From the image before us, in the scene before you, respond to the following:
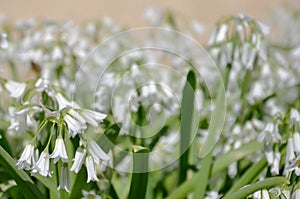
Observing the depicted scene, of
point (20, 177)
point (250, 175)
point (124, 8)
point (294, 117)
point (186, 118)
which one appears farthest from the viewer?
point (124, 8)

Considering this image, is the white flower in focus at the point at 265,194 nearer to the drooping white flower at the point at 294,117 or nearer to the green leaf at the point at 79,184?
the drooping white flower at the point at 294,117

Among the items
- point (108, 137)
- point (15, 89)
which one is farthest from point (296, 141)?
point (15, 89)

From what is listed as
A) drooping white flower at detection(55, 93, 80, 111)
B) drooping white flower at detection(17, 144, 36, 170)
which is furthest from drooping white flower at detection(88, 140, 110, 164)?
drooping white flower at detection(55, 93, 80, 111)

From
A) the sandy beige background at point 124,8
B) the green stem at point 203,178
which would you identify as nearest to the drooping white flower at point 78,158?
the green stem at point 203,178

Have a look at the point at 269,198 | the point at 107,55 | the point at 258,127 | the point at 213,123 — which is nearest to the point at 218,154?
the point at 258,127

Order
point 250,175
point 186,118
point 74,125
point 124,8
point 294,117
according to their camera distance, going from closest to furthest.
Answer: point 74,125
point 294,117
point 250,175
point 186,118
point 124,8

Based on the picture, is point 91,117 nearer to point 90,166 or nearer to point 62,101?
point 90,166

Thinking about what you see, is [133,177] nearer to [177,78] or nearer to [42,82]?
[42,82]
